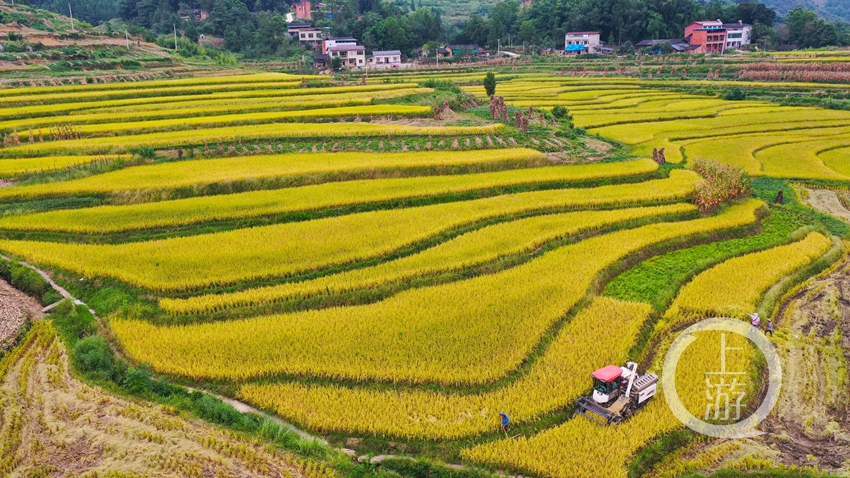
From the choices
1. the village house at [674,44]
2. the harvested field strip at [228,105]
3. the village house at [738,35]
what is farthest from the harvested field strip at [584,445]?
the village house at [738,35]

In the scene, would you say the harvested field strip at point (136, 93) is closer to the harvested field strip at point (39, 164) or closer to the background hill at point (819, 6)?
the harvested field strip at point (39, 164)

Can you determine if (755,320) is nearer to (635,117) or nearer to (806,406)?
(806,406)

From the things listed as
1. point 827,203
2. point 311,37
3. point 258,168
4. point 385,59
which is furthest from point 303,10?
point 827,203

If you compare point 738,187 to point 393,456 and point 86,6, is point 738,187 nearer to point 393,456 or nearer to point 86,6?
point 393,456

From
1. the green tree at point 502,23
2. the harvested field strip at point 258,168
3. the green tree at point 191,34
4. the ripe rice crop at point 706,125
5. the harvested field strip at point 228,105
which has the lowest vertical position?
the harvested field strip at point 258,168

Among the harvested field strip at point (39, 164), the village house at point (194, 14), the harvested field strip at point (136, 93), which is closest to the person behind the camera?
the harvested field strip at point (39, 164)

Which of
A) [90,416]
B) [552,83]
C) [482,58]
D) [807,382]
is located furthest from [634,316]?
[482,58]
